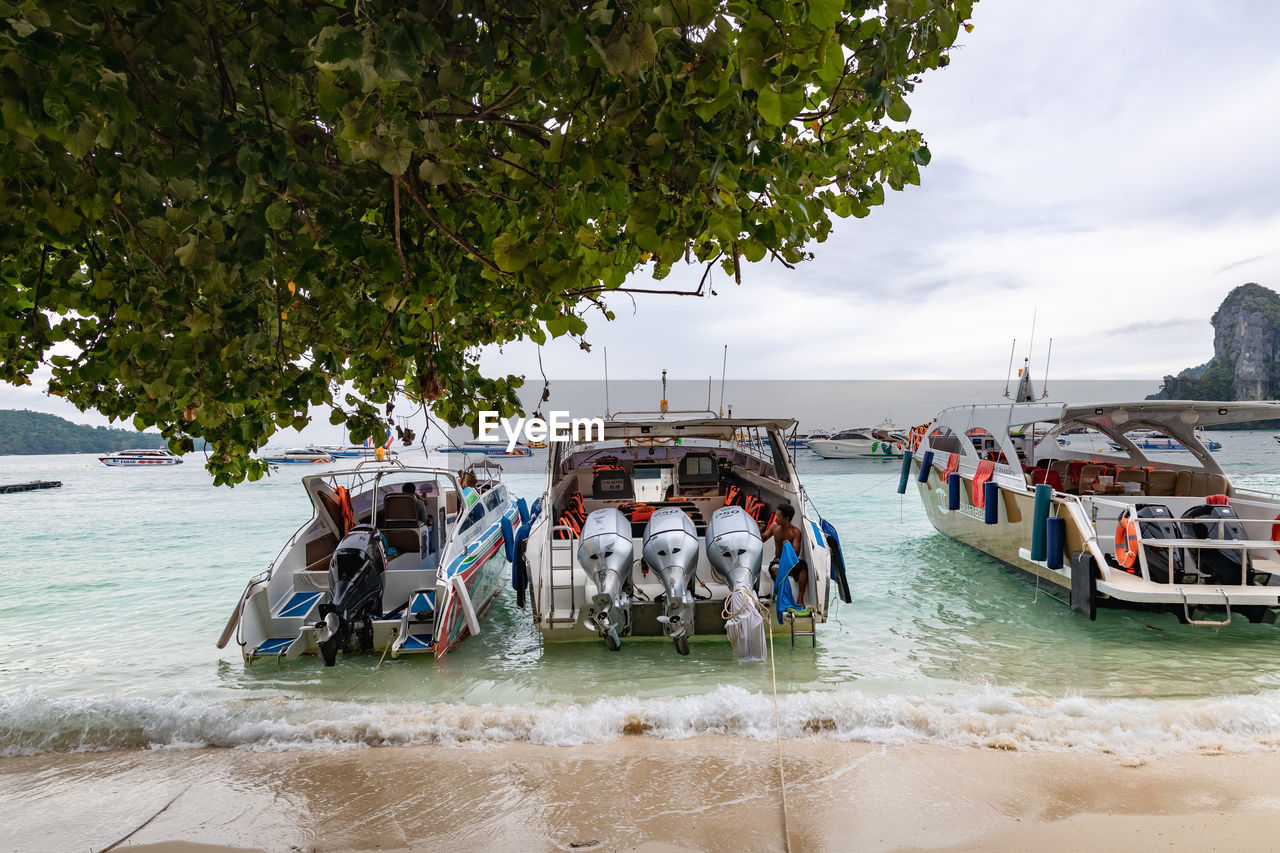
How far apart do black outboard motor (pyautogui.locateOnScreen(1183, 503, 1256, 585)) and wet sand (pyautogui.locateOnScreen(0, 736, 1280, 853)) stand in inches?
132

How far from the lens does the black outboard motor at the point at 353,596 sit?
6.80 meters

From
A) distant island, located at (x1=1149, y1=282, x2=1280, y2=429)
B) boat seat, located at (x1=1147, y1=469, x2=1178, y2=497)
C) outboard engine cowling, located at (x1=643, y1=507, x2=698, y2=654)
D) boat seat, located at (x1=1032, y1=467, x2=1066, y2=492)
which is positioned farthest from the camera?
distant island, located at (x1=1149, y1=282, x2=1280, y2=429)

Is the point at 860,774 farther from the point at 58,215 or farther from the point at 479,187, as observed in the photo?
the point at 58,215

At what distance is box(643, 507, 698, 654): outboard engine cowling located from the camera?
6.56m

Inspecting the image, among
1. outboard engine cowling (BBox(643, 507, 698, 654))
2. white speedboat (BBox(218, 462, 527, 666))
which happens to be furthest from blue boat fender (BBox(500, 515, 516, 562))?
outboard engine cowling (BBox(643, 507, 698, 654))

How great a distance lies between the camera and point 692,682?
6934 mm

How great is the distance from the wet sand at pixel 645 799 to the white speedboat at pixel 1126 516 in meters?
3.10

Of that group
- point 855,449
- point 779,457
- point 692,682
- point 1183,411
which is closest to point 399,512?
point 692,682

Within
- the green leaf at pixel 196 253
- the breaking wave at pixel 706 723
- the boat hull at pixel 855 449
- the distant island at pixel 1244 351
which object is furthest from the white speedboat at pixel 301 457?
the distant island at pixel 1244 351

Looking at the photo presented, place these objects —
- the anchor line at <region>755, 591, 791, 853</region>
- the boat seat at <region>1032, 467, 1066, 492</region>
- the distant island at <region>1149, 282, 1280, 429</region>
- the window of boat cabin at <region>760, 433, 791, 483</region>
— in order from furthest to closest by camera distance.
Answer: the distant island at <region>1149, 282, 1280, 429</region>
the boat seat at <region>1032, 467, 1066, 492</region>
the window of boat cabin at <region>760, 433, 791, 483</region>
the anchor line at <region>755, 591, 791, 853</region>

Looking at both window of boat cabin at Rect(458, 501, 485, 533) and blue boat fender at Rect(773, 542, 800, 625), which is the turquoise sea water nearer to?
blue boat fender at Rect(773, 542, 800, 625)

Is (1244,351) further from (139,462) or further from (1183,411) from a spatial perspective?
(139,462)

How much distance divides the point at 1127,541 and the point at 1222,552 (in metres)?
0.89

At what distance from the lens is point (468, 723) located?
5.89 metres
